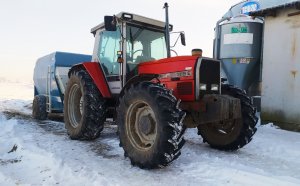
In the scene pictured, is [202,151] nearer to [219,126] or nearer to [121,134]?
[219,126]

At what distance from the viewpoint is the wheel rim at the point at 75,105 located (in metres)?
6.82

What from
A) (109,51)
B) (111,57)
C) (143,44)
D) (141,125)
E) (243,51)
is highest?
(243,51)

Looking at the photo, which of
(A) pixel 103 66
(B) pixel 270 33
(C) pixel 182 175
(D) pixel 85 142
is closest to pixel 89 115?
(D) pixel 85 142

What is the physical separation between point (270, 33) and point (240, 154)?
5001 millimetres

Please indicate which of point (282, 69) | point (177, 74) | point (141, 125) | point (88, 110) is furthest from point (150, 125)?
point (282, 69)

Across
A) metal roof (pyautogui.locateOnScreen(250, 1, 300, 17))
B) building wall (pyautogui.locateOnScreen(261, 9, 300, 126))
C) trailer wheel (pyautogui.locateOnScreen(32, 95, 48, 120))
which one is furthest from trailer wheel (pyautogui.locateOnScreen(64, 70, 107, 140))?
metal roof (pyautogui.locateOnScreen(250, 1, 300, 17))

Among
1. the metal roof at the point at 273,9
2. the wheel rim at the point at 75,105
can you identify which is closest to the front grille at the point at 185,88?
the wheel rim at the point at 75,105

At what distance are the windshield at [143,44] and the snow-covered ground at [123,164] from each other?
1657 millimetres

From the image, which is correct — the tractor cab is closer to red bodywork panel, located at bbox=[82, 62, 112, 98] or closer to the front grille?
red bodywork panel, located at bbox=[82, 62, 112, 98]

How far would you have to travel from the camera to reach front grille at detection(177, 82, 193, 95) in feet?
15.8

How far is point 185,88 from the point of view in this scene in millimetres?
4875

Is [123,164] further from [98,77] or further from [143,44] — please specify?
[143,44]

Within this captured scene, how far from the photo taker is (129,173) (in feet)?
13.2

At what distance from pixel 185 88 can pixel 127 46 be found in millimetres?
1536
